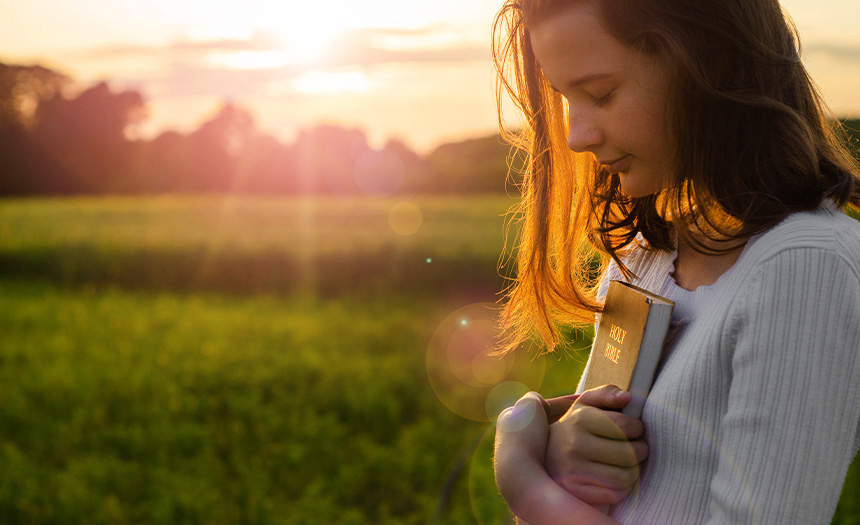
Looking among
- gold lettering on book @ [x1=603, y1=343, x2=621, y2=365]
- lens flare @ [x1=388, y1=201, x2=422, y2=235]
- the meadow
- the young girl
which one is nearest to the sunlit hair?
the young girl

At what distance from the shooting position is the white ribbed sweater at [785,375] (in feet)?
2.58

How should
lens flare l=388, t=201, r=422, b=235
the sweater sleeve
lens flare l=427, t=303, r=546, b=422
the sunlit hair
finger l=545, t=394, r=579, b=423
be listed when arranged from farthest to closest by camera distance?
lens flare l=388, t=201, r=422, b=235
lens flare l=427, t=303, r=546, b=422
finger l=545, t=394, r=579, b=423
the sunlit hair
the sweater sleeve

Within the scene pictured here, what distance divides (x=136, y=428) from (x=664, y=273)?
424 cm

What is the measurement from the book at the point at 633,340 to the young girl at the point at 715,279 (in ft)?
0.08

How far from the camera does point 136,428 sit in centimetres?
441

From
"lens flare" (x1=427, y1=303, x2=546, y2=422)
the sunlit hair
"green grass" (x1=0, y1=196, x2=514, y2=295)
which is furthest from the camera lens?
"green grass" (x1=0, y1=196, x2=514, y2=295)

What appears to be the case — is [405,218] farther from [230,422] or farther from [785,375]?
[785,375]

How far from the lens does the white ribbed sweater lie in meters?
0.79

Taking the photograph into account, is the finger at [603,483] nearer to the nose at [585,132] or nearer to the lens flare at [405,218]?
the nose at [585,132]

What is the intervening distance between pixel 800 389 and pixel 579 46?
2.00 feet

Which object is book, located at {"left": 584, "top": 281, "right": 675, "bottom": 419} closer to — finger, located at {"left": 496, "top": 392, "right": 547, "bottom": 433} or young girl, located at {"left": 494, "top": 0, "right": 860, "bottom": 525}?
young girl, located at {"left": 494, "top": 0, "right": 860, "bottom": 525}

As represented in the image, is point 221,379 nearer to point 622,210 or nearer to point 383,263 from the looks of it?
point 383,263

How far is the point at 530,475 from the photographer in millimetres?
1036

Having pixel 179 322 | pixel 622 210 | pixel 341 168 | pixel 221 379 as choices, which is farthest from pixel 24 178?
pixel 622 210
